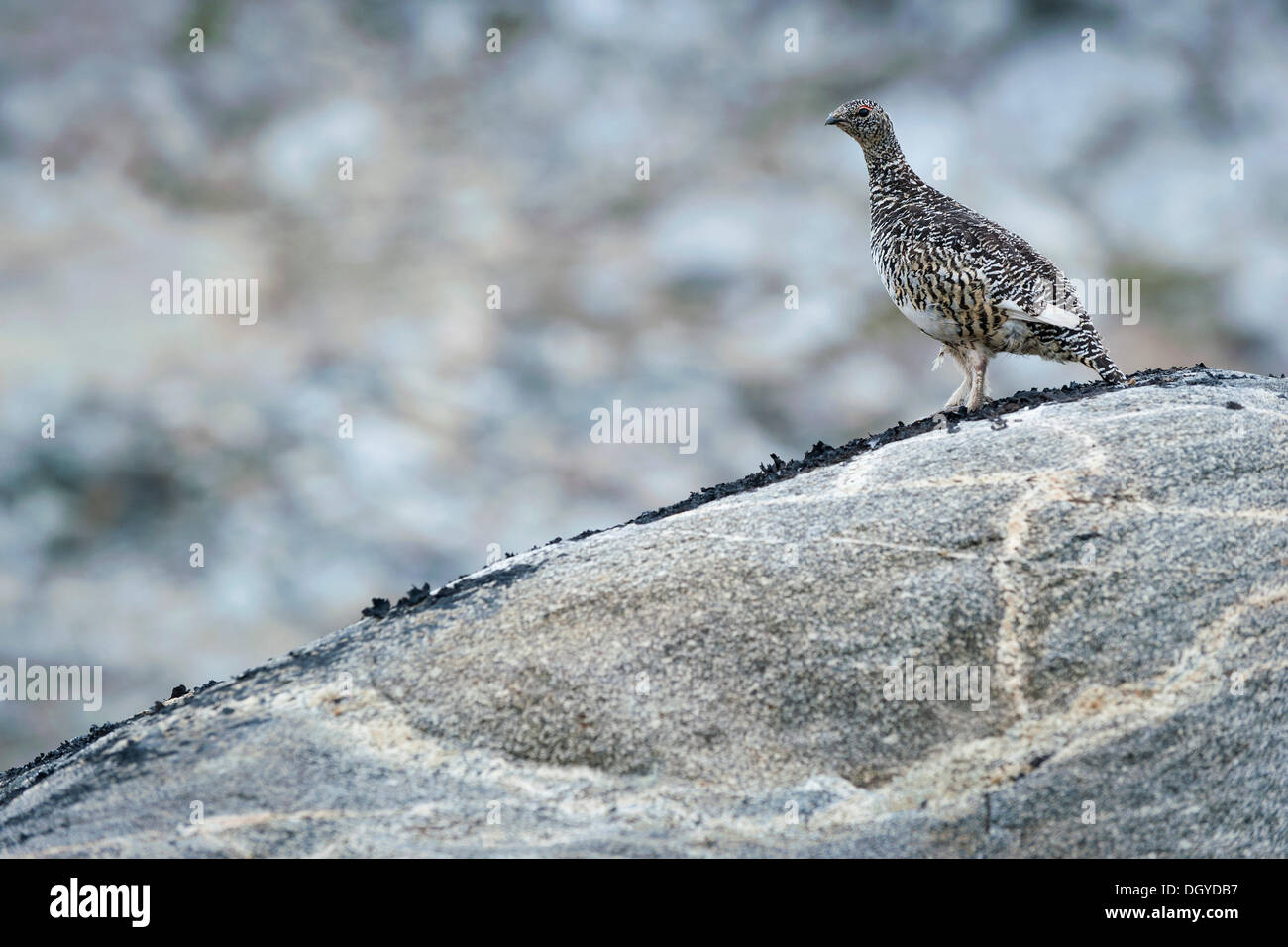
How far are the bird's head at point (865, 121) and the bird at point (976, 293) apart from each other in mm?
1302

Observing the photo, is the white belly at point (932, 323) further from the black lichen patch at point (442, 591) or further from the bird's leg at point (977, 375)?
the black lichen patch at point (442, 591)

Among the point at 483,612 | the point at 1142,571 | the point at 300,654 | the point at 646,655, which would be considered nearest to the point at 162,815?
the point at 300,654

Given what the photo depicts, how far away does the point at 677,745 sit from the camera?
7.59m

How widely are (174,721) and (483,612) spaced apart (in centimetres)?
224

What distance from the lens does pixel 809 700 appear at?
778 cm

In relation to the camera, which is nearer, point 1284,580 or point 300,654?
point 1284,580

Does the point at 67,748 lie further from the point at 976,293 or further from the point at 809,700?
the point at 976,293

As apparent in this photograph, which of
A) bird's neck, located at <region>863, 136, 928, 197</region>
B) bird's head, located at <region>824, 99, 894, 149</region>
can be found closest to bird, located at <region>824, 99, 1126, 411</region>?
bird's neck, located at <region>863, 136, 928, 197</region>

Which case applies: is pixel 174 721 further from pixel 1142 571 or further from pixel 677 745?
pixel 1142 571

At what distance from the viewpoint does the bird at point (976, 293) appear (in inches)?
425

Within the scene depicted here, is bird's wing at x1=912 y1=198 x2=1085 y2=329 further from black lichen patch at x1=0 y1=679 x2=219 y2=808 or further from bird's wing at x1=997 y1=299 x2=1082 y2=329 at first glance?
black lichen patch at x1=0 y1=679 x2=219 y2=808

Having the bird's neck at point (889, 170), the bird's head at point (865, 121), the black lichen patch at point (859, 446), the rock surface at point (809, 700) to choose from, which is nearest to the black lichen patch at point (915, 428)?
the black lichen patch at point (859, 446)

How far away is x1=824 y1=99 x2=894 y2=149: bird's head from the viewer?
43.2 ft

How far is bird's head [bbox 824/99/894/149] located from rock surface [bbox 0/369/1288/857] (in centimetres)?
527
